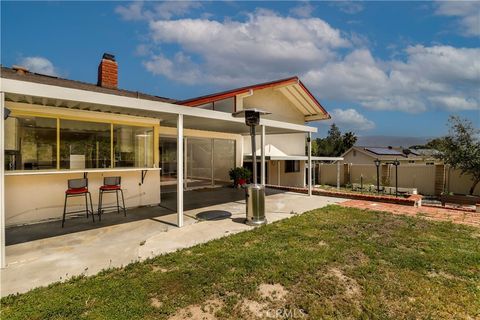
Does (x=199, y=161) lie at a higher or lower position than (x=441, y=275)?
higher

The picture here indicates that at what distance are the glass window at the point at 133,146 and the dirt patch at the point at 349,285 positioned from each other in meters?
6.95

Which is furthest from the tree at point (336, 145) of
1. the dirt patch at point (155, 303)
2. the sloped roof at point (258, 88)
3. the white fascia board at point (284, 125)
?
the dirt patch at point (155, 303)

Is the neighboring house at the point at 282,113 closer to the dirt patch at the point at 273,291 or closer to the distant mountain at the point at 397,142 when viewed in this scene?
→ the dirt patch at the point at 273,291

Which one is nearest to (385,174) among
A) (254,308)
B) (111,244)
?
(254,308)

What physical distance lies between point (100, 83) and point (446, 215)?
1588 cm

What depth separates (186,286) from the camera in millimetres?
3762

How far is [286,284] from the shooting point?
385 centimetres

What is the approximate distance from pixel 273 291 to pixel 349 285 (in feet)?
3.95

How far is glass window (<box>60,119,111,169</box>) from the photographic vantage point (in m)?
7.14

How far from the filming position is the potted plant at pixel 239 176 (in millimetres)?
13805

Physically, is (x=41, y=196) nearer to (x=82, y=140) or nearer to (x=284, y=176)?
(x=82, y=140)

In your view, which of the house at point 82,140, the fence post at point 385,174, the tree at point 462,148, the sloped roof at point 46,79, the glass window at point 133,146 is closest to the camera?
the house at point 82,140

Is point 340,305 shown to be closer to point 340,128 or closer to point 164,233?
point 164,233

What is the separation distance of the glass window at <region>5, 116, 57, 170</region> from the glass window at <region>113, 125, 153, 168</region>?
5.38 feet
